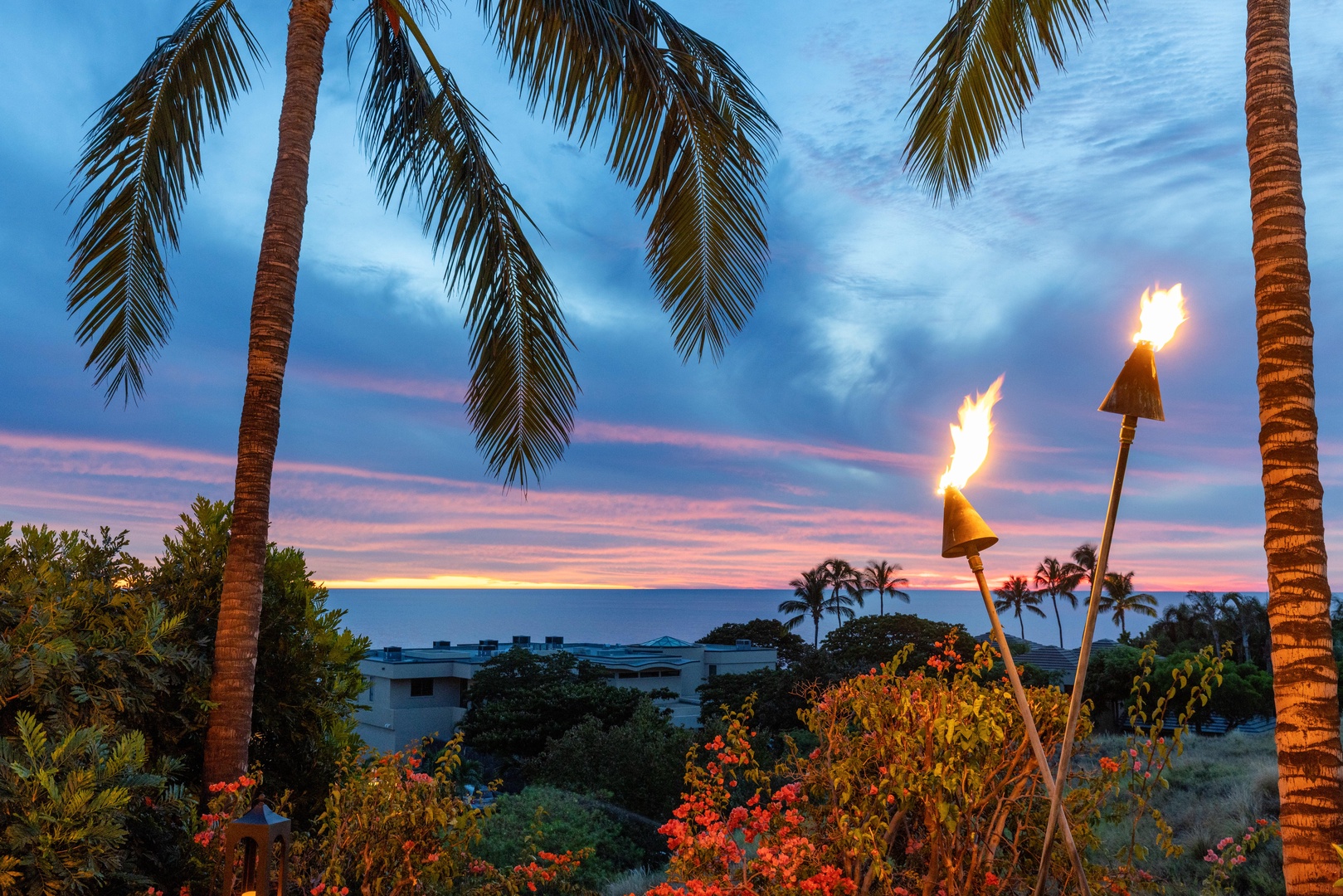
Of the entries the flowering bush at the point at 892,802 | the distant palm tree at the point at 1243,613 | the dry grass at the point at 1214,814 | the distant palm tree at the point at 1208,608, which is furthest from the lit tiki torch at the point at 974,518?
the distant palm tree at the point at 1208,608

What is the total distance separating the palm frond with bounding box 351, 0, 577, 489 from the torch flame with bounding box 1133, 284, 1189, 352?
4.92 m

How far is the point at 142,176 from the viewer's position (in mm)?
7035

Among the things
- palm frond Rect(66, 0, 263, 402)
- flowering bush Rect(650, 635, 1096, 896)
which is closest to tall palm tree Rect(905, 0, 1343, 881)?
flowering bush Rect(650, 635, 1096, 896)

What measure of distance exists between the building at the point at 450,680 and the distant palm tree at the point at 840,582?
14233mm

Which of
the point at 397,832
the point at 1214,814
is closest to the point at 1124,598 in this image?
the point at 1214,814

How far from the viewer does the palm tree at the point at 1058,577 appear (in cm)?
5925

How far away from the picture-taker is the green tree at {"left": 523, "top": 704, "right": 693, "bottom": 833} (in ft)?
74.1

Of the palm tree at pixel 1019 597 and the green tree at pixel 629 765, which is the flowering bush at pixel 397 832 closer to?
the green tree at pixel 629 765

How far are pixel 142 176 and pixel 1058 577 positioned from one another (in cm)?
6402

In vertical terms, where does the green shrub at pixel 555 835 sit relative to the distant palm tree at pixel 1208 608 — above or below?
below

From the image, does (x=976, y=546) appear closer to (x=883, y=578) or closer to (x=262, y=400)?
(x=262, y=400)

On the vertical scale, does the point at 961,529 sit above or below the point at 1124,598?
above

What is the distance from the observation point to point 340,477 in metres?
20.9

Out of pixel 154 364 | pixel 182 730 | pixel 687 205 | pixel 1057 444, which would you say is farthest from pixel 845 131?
pixel 182 730
